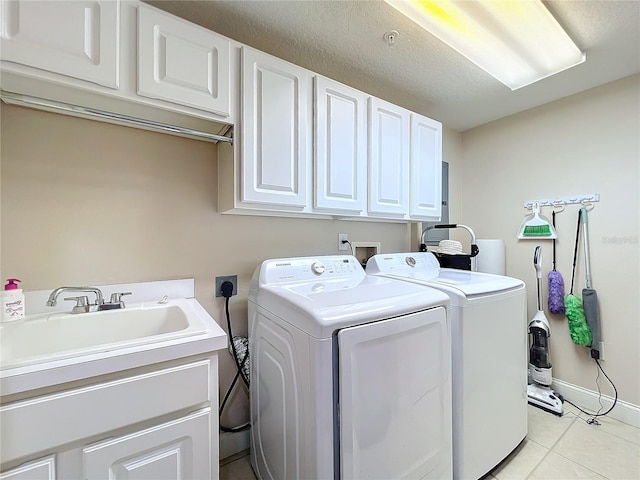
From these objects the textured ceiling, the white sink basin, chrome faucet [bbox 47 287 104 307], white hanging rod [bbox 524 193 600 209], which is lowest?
the white sink basin

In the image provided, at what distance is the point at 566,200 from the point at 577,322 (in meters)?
0.94

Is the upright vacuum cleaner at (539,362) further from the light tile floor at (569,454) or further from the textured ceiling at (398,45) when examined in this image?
the textured ceiling at (398,45)

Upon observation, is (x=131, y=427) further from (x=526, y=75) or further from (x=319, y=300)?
(x=526, y=75)

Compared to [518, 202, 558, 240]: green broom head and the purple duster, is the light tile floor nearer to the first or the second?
the purple duster

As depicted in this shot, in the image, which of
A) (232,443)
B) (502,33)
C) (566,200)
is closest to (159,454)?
(232,443)

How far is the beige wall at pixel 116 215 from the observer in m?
1.17

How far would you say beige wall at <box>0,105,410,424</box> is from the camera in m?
1.17

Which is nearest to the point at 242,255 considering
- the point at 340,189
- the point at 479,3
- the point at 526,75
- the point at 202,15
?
the point at 340,189

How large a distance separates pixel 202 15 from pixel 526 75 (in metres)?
1.92

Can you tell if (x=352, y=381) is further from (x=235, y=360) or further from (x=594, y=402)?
(x=594, y=402)

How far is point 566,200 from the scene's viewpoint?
2203mm

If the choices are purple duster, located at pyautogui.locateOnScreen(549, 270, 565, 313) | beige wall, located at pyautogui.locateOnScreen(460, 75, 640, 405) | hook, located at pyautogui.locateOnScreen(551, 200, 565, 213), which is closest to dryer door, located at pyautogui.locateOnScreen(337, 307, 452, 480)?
purple duster, located at pyautogui.locateOnScreen(549, 270, 565, 313)

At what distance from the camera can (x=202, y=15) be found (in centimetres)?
137

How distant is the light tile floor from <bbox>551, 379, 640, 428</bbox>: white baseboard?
0.05 m
